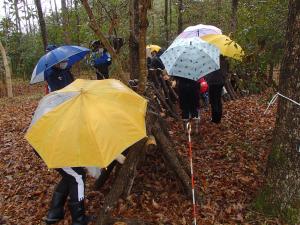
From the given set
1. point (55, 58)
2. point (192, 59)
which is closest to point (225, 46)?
point (192, 59)

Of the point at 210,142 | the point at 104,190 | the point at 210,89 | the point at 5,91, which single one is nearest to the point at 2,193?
the point at 104,190

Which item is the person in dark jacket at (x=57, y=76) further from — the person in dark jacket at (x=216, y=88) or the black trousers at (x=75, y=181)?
the person in dark jacket at (x=216, y=88)

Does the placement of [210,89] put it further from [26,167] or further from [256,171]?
[26,167]

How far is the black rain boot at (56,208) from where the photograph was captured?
16.8ft

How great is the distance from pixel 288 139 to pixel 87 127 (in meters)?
2.39

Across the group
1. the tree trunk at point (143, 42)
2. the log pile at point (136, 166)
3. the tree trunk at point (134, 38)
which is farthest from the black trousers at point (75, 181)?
the tree trunk at point (134, 38)

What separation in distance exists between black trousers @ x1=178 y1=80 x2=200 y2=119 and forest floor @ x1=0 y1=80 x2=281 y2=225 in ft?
1.46

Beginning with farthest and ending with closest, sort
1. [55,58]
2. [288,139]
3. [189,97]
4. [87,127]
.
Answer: [189,97] < [55,58] < [288,139] < [87,127]

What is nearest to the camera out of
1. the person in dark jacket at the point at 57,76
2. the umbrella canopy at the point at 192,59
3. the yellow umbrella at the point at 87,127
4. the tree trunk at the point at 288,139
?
the yellow umbrella at the point at 87,127

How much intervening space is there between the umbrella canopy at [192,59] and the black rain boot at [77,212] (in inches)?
128

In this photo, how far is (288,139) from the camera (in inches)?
186

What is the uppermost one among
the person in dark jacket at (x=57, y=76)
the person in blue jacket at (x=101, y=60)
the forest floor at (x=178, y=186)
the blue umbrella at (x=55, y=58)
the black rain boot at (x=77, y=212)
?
the blue umbrella at (x=55, y=58)

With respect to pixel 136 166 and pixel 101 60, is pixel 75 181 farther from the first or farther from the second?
pixel 101 60

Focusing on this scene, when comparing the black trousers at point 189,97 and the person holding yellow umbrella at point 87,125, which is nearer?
the person holding yellow umbrella at point 87,125
